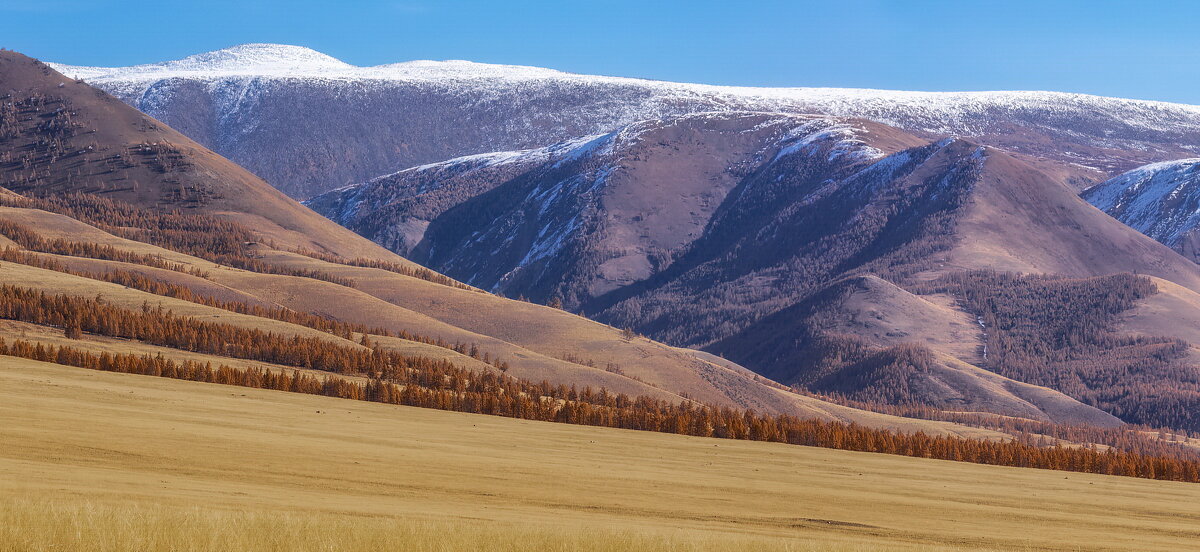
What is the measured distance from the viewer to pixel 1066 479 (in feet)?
312

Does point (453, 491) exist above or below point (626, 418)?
above

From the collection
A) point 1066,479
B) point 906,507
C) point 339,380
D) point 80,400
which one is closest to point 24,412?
point 80,400

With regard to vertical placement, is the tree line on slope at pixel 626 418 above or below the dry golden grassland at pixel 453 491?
below

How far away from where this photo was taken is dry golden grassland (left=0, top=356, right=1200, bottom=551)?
40406 mm

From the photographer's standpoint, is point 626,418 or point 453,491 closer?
point 453,491

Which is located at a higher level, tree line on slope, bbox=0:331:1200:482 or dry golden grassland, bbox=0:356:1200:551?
dry golden grassland, bbox=0:356:1200:551

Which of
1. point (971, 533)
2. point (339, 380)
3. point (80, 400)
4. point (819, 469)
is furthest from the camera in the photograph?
point (339, 380)

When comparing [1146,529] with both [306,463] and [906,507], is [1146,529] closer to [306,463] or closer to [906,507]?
[906,507]

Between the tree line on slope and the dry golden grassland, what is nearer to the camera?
the dry golden grassland

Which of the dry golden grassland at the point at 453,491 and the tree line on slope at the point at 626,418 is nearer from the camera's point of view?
the dry golden grassland at the point at 453,491

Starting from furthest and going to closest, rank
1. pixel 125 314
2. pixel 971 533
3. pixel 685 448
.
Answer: pixel 125 314
pixel 685 448
pixel 971 533

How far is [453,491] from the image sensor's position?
2406 inches

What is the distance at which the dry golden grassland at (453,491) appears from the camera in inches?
1591

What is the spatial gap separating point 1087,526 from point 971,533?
9048 mm
